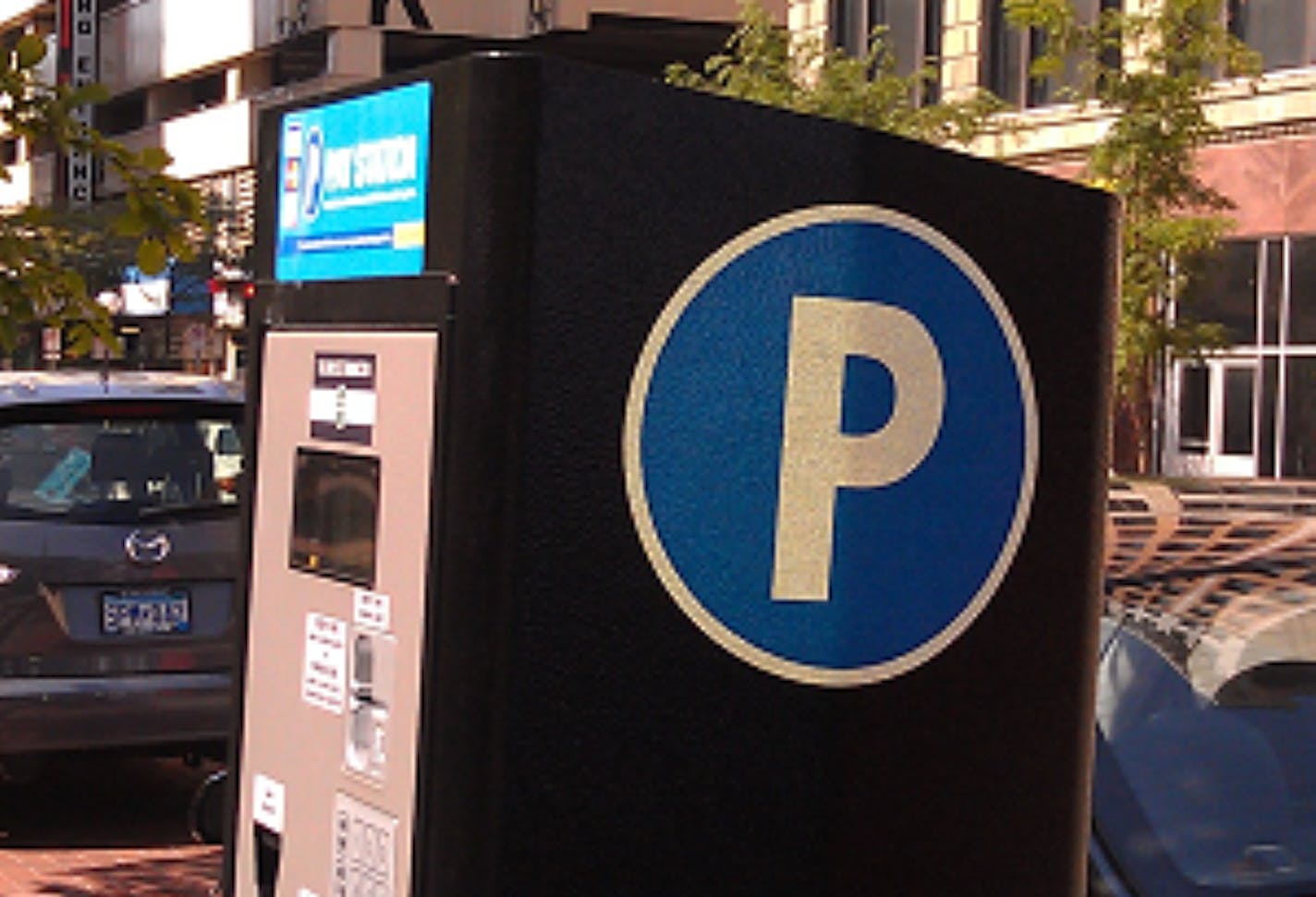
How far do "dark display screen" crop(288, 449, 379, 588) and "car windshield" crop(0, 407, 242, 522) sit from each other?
18.9 feet

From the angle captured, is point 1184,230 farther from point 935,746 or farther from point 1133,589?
point 935,746

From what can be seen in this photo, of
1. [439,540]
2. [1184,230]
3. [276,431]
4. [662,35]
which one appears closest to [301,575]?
[276,431]

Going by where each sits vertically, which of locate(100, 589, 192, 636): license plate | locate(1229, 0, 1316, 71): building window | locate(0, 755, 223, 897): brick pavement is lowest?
locate(0, 755, 223, 897): brick pavement

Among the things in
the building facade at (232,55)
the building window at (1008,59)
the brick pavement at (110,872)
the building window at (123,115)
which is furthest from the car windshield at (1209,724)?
the building window at (123,115)

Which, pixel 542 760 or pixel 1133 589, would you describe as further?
pixel 1133 589

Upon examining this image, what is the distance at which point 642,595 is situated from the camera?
2.60m

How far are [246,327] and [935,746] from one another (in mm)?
1038

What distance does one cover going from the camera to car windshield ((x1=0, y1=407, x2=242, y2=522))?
331 inches

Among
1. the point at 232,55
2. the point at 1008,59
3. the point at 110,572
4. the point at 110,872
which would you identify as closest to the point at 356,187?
the point at 110,872

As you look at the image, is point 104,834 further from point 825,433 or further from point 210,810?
point 825,433

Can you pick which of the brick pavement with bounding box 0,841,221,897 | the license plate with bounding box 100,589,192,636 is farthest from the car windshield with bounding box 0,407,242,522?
the brick pavement with bounding box 0,841,221,897

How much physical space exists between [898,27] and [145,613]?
22157 millimetres

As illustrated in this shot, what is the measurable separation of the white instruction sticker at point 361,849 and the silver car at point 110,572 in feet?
17.6

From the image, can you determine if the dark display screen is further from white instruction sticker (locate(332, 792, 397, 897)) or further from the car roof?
the car roof
